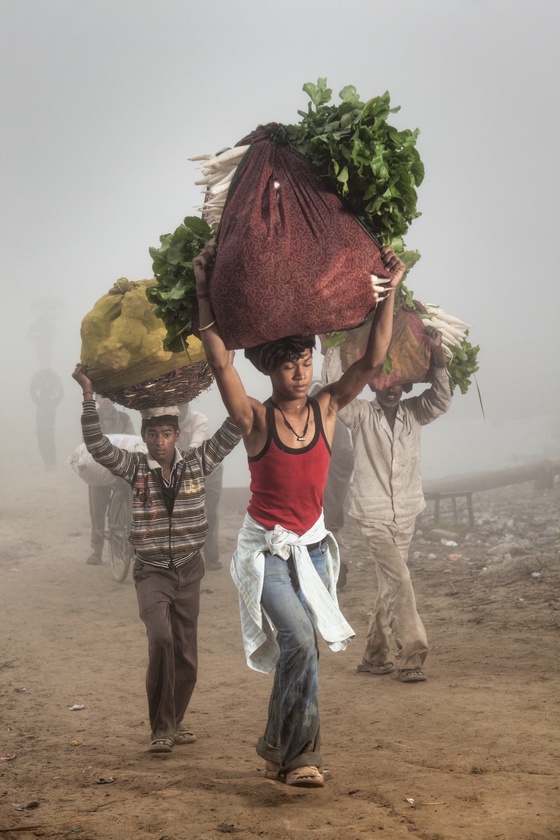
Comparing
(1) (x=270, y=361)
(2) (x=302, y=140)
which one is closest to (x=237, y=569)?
(1) (x=270, y=361)

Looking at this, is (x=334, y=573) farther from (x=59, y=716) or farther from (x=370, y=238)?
(x=59, y=716)

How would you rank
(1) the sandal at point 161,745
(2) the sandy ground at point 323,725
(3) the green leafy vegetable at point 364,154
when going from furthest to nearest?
(1) the sandal at point 161,745, (3) the green leafy vegetable at point 364,154, (2) the sandy ground at point 323,725

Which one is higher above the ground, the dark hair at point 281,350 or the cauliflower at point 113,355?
the cauliflower at point 113,355

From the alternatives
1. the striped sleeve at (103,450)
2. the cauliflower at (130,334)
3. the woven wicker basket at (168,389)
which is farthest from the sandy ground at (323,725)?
the cauliflower at (130,334)

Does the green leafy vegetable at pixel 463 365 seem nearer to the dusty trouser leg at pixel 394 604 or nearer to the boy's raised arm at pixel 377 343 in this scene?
the dusty trouser leg at pixel 394 604

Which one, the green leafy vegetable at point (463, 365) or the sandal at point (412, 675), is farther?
the green leafy vegetable at point (463, 365)

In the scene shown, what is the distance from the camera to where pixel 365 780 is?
3824 mm

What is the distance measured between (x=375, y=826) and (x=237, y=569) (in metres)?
1.27

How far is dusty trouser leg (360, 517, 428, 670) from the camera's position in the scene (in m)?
5.92

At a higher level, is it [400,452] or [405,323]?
[405,323]

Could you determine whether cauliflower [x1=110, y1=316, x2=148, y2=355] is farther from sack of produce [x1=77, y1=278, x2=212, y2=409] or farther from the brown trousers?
the brown trousers

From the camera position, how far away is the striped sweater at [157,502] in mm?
4848

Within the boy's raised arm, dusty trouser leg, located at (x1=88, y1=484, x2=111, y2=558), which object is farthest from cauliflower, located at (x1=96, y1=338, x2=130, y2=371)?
dusty trouser leg, located at (x1=88, y1=484, x2=111, y2=558)

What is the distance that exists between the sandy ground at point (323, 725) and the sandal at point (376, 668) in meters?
0.10
